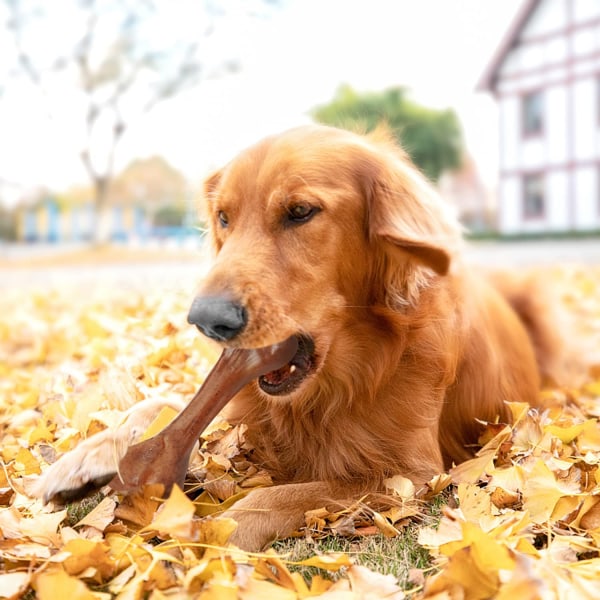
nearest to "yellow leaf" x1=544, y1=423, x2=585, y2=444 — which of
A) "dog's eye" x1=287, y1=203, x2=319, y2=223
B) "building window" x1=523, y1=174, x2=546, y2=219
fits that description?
"dog's eye" x1=287, y1=203, x2=319, y2=223

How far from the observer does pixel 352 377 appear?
8.14 feet

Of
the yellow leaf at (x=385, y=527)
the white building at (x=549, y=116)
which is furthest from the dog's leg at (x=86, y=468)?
the white building at (x=549, y=116)

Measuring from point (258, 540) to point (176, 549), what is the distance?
248mm

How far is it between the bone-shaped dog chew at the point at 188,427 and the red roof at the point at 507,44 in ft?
89.3

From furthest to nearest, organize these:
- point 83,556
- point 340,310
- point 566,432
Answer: point 566,432
point 340,310
point 83,556

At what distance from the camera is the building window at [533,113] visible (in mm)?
26517

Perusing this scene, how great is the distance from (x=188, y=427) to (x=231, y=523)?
14.2 inches

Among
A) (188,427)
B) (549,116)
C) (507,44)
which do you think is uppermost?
(507,44)

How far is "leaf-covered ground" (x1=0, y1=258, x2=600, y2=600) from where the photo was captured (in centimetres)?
164

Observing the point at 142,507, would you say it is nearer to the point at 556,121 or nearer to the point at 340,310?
the point at 340,310

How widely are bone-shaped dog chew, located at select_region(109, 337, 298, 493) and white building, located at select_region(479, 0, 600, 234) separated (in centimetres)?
2448

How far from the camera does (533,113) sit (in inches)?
1060

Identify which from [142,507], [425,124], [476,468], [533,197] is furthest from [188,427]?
[425,124]

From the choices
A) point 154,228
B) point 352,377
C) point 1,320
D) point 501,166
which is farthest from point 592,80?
point 154,228
